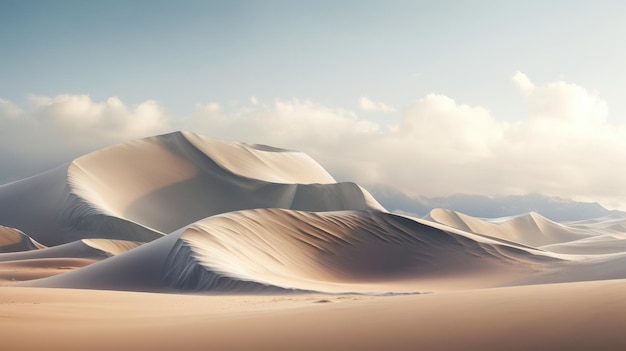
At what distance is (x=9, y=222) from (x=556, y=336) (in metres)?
79.2

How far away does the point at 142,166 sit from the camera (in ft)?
291

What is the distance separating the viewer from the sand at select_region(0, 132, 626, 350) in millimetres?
6461

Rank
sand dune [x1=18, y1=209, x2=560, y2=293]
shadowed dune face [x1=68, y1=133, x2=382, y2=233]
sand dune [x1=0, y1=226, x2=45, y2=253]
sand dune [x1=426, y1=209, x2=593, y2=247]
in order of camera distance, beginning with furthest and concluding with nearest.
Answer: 1. sand dune [x1=426, y1=209, x2=593, y2=247]
2. shadowed dune face [x1=68, y1=133, x2=382, y2=233]
3. sand dune [x1=0, y1=226, x2=45, y2=253]
4. sand dune [x1=18, y1=209, x2=560, y2=293]

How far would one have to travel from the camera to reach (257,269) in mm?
30031

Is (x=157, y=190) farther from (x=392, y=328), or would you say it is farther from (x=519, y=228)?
(x=392, y=328)

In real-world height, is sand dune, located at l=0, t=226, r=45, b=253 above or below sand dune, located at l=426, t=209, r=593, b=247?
below

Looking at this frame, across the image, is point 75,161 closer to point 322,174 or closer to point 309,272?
point 322,174

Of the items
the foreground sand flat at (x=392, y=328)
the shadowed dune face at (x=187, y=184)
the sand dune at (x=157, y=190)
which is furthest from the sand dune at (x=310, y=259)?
the shadowed dune face at (x=187, y=184)

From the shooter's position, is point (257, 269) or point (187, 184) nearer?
point (257, 269)

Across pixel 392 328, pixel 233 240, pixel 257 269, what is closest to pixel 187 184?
pixel 233 240

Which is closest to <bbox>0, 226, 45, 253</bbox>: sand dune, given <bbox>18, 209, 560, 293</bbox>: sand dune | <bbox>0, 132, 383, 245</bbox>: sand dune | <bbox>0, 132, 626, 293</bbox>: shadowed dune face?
<bbox>0, 132, 626, 293</bbox>: shadowed dune face

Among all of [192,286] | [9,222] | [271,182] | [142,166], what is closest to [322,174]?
[271,182]

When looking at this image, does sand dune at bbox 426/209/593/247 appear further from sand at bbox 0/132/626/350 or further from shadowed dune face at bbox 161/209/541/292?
shadowed dune face at bbox 161/209/541/292

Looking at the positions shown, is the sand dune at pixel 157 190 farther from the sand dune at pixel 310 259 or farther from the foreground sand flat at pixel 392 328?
the foreground sand flat at pixel 392 328
